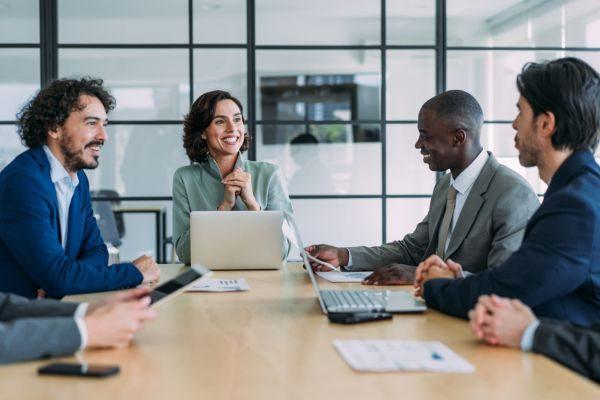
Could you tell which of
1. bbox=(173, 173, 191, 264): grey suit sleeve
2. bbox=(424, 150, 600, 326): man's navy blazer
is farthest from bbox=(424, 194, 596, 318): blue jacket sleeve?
bbox=(173, 173, 191, 264): grey suit sleeve

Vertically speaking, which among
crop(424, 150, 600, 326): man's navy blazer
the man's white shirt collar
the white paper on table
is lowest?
the white paper on table

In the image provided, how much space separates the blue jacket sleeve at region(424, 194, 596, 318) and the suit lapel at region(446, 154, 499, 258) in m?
0.76

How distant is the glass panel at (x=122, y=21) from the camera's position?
6344 millimetres

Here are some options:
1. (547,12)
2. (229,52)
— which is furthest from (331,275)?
(547,12)

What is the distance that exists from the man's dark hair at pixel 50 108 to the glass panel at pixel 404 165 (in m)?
3.71

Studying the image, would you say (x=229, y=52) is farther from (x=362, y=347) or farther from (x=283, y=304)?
(x=362, y=347)

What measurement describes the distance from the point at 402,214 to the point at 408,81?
1.02 metres

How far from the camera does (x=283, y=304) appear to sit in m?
2.43

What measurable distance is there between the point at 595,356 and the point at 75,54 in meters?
5.34

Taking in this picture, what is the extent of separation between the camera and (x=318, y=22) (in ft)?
21.3

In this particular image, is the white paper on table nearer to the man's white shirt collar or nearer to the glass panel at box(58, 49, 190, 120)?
the man's white shirt collar

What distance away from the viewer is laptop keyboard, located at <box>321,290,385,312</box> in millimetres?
2135

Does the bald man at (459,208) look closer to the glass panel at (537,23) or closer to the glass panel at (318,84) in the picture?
the glass panel at (318,84)

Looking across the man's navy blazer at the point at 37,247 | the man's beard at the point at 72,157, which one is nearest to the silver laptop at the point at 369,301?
the man's navy blazer at the point at 37,247
